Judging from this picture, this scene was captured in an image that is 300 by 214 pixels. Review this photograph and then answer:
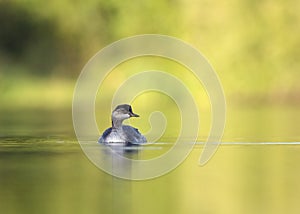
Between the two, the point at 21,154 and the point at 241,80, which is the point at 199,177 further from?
the point at 241,80

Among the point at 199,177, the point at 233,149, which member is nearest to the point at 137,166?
the point at 199,177

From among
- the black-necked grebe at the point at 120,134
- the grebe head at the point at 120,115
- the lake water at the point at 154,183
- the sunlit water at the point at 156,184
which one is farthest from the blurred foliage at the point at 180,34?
the sunlit water at the point at 156,184

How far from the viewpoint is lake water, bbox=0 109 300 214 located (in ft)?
32.6

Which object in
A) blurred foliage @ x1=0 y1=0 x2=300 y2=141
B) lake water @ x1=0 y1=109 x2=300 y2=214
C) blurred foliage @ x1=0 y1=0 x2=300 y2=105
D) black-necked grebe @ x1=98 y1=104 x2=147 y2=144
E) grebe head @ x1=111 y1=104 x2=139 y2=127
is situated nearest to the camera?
lake water @ x1=0 y1=109 x2=300 y2=214

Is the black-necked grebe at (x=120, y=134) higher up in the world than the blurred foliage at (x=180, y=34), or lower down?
lower down

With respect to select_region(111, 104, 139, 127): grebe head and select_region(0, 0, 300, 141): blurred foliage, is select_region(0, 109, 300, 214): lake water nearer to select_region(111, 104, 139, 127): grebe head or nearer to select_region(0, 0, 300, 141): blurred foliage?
select_region(111, 104, 139, 127): grebe head

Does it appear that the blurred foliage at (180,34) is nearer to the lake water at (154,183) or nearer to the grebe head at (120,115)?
the grebe head at (120,115)

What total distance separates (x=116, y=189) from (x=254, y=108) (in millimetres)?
13266

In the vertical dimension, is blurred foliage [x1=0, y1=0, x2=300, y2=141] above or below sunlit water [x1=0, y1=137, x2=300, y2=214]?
above

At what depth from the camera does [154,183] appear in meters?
11.5

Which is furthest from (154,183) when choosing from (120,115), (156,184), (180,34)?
(180,34)

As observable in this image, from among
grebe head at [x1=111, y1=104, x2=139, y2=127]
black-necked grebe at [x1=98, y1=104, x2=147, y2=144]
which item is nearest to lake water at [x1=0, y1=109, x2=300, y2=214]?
black-necked grebe at [x1=98, y1=104, x2=147, y2=144]

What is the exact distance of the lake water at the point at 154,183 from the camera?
993cm

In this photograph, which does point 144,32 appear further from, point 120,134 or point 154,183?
point 154,183
